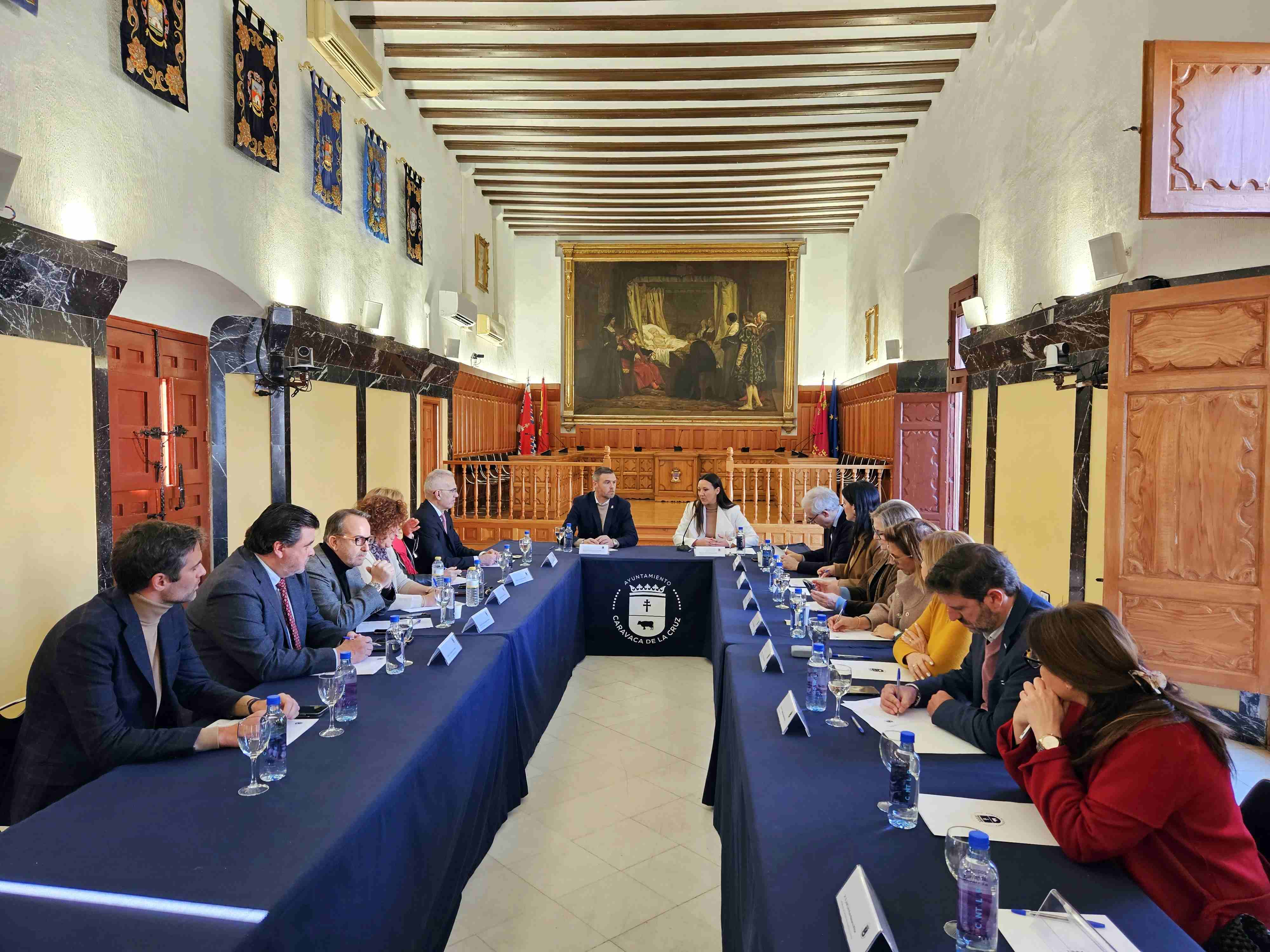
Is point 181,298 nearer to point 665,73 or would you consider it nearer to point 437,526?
point 437,526

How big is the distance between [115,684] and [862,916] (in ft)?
6.60

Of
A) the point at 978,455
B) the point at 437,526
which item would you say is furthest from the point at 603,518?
the point at 978,455

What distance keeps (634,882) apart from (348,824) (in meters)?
1.48

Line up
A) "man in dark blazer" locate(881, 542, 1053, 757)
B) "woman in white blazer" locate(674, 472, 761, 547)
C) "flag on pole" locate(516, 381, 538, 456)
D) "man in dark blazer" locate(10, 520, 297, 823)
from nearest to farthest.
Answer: "man in dark blazer" locate(10, 520, 297, 823) → "man in dark blazer" locate(881, 542, 1053, 757) → "woman in white blazer" locate(674, 472, 761, 547) → "flag on pole" locate(516, 381, 538, 456)

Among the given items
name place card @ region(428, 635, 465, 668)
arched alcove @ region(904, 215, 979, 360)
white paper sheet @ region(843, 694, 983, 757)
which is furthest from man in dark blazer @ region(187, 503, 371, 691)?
arched alcove @ region(904, 215, 979, 360)

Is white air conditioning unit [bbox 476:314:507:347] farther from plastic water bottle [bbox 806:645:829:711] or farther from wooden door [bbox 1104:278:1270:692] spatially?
plastic water bottle [bbox 806:645:829:711]

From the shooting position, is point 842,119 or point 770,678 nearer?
point 770,678

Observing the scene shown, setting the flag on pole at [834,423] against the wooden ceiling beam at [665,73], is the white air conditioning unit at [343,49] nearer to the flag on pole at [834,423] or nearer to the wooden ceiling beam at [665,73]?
the wooden ceiling beam at [665,73]

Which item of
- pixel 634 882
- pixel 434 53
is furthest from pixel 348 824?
pixel 434 53

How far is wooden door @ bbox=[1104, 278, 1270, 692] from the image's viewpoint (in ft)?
12.5

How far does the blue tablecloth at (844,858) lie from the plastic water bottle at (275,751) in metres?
1.14

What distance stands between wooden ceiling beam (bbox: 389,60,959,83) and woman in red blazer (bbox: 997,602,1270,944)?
738 cm

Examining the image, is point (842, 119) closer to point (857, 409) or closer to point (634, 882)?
point (857, 409)

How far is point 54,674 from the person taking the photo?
202 cm
